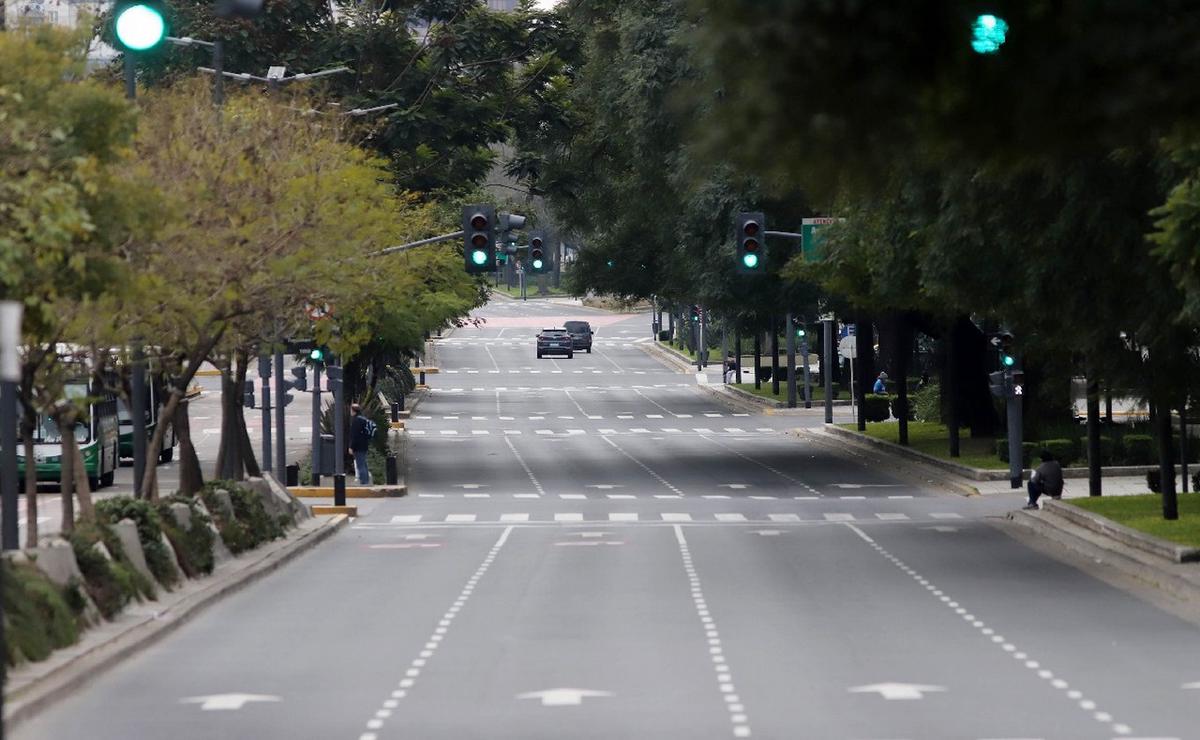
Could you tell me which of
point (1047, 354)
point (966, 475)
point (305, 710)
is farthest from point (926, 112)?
point (966, 475)

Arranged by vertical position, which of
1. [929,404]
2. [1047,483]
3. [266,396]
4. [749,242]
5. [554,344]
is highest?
[749,242]

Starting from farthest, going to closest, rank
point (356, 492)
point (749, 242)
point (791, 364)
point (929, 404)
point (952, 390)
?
point (791, 364) < point (929, 404) < point (952, 390) < point (356, 492) < point (749, 242)

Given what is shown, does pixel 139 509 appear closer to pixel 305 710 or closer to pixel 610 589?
pixel 610 589

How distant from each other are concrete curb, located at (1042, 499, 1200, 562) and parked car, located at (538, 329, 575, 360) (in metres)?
83.8

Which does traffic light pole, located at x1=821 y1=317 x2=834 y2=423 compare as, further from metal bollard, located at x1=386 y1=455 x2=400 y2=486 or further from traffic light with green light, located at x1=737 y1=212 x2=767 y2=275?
traffic light with green light, located at x1=737 y1=212 x2=767 y2=275

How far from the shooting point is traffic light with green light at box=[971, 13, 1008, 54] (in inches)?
310

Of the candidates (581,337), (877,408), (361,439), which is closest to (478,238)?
(361,439)

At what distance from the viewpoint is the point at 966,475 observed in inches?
1848

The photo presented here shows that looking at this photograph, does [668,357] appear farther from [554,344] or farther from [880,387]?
[880,387]

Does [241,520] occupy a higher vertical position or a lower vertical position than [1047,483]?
higher

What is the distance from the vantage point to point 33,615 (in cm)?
1762

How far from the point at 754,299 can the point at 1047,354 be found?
18.8m

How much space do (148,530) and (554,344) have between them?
312 ft

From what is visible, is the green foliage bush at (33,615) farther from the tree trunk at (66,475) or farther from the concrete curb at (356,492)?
the concrete curb at (356,492)
